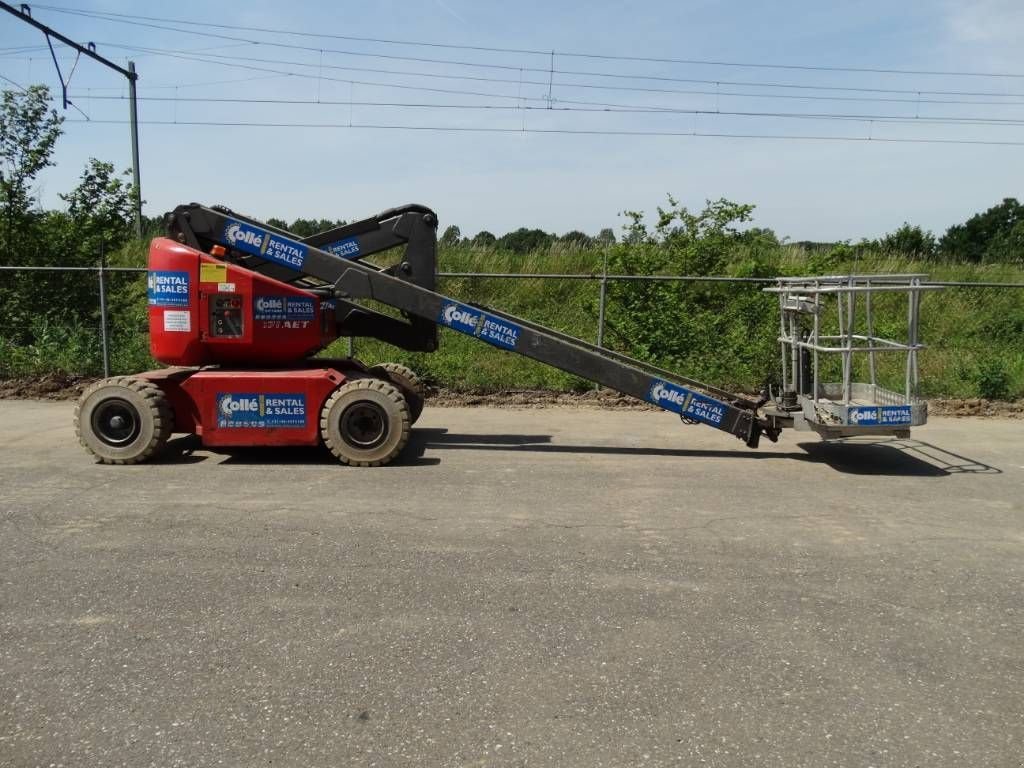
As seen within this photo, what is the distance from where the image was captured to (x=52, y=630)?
12.1 ft

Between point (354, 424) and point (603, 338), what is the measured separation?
20.4ft

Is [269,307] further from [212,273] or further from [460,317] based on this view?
[460,317]

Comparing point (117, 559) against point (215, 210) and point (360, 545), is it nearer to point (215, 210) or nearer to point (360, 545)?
point (360, 545)

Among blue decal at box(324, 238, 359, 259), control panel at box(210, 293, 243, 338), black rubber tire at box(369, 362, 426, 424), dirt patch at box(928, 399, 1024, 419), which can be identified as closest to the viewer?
control panel at box(210, 293, 243, 338)

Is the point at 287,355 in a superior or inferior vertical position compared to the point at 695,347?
inferior

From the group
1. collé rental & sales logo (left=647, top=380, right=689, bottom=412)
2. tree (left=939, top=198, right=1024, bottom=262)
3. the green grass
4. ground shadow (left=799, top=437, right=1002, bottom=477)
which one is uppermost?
tree (left=939, top=198, right=1024, bottom=262)

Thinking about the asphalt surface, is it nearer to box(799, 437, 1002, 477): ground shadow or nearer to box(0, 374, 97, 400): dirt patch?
box(799, 437, 1002, 477): ground shadow

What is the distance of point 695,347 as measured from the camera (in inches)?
488

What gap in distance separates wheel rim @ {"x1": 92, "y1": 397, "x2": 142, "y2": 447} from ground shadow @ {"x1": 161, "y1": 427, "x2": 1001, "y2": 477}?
0.43 metres

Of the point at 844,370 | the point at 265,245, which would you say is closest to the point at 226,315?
the point at 265,245

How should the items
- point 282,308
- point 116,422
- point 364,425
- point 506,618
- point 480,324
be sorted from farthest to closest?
1. point 480,324
2. point 282,308
3. point 364,425
4. point 116,422
5. point 506,618

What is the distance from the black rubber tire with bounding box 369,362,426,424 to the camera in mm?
8627

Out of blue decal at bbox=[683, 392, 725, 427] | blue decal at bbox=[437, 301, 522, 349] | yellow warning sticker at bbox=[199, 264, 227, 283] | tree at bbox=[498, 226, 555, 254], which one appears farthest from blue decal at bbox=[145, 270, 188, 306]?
tree at bbox=[498, 226, 555, 254]

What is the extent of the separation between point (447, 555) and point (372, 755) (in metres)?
2.02
